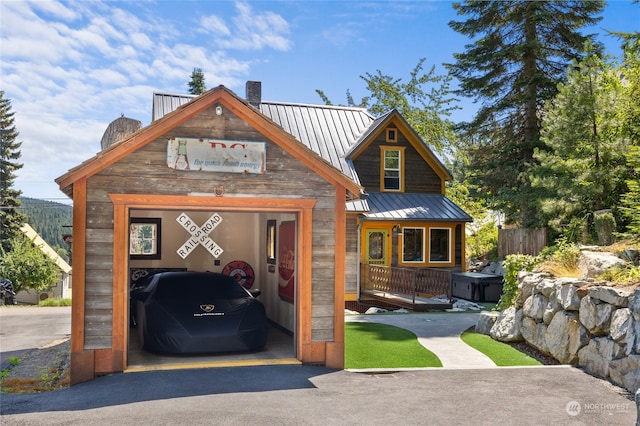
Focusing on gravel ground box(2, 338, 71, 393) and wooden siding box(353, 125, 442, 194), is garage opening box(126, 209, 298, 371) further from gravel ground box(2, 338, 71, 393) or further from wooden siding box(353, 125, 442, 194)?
wooden siding box(353, 125, 442, 194)

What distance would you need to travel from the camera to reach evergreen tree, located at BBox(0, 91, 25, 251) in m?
46.8

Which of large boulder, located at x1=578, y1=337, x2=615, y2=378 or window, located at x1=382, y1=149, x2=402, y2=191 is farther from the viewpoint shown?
window, located at x1=382, y1=149, x2=402, y2=191

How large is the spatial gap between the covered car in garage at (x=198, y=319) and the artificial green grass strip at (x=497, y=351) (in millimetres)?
4469

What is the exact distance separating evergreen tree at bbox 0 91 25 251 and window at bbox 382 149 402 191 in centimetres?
3167

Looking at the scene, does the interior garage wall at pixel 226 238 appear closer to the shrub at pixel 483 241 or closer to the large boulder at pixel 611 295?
the large boulder at pixel 611 295

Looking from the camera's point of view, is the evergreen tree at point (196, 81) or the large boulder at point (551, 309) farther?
the evergreen tree at point (196, 81)

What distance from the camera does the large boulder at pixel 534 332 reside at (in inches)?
462

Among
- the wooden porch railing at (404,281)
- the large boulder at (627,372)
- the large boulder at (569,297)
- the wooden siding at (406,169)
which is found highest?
the wooden siding at (406,169)

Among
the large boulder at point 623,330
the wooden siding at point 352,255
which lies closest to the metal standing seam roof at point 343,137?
the wooden siding at point 352,255

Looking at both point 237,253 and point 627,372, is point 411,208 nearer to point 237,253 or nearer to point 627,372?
point 237,253

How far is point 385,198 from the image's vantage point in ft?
81.6

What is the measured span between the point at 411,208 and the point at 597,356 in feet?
47.7

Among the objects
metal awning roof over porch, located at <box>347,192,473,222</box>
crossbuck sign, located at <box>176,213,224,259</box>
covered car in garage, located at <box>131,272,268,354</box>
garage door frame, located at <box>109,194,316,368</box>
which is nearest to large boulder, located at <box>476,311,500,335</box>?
garage door frame, located at <box>109,194,316,368</box>

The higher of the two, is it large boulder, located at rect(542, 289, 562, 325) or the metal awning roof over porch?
the metal awning roof over porch
